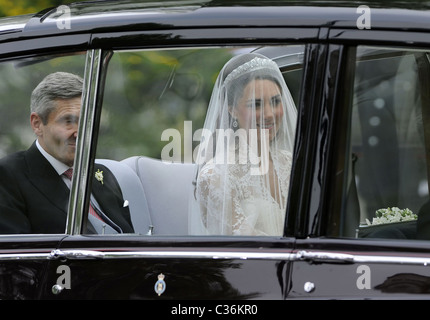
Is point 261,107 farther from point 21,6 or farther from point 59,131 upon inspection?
point 21,6

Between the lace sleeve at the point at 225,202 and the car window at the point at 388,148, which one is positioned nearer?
the car window at the point at 388,148

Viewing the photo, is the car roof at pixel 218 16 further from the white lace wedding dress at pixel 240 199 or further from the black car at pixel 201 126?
the white lace wedding dress at pixel 240 199

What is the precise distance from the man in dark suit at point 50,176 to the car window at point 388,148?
2.86ft

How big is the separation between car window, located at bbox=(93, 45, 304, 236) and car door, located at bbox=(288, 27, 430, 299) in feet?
0.74

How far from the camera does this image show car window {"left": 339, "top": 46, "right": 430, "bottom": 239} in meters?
2.88

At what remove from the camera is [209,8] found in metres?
3.04

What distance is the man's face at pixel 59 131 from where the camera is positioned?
323 centimetres

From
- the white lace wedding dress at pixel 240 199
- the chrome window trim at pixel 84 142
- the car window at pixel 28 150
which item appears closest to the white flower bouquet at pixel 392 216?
the white lace wedding dress at pixel 240 199

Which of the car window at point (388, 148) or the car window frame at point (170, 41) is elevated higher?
the car window frame at point (170, 41)

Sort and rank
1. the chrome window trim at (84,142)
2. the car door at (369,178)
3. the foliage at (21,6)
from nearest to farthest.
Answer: the car door at (369,178) < the chrome window trim at (84,142) < the foliage at (21,6)

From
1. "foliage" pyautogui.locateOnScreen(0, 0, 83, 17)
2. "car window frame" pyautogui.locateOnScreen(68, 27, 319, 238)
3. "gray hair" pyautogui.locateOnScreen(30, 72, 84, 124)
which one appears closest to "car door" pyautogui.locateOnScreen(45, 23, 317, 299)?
"car window frame" pyautogui.locateOnScreen(68, 27, 319, 238)

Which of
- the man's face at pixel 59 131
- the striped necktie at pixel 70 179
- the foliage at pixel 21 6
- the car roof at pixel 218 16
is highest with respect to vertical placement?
the foliage at pixel 21 6

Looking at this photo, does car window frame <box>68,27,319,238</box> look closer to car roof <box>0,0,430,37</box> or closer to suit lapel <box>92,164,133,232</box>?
car roof <box>0,0,430,37</box>

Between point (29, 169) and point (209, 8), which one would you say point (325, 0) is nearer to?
point (209, 8)
